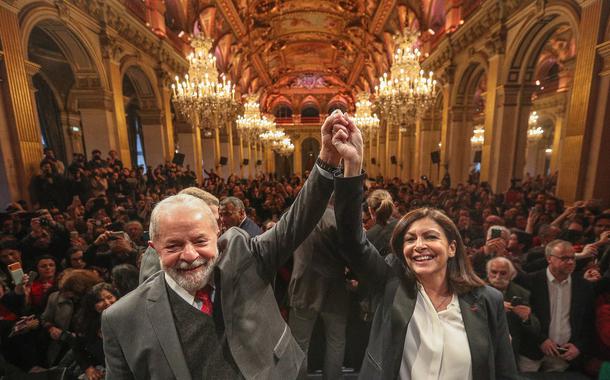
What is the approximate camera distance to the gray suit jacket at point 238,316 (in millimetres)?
1206

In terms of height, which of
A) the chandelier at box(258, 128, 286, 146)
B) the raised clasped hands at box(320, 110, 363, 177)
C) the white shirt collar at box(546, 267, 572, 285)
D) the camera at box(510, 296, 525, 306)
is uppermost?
the chandelier at box(258, 128, 286, 146)

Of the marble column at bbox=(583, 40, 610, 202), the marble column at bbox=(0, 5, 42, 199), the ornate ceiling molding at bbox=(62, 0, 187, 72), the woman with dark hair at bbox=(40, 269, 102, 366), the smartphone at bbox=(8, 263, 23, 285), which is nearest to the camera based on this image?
the woman with dark hair at bbox=(40, 269, 102, 366)

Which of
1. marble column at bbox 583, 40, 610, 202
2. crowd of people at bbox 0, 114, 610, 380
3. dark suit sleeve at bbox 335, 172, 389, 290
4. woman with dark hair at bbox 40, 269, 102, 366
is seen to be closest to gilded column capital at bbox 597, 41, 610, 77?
marble column at bbox 583, 40, 610, 202

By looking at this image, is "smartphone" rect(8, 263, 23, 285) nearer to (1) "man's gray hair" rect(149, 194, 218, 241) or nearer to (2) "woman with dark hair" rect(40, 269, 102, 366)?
(2) "woman with dark hair" rect(40, 269, 102, 366)

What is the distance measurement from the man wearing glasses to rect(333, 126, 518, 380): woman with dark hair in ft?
4.14

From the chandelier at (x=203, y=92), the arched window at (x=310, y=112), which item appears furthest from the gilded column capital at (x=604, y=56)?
the arched window at (x=310, y=112)

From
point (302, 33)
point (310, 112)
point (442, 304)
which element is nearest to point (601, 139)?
point (442, 304)

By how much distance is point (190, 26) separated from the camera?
41.0ft

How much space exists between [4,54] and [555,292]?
8574 mm

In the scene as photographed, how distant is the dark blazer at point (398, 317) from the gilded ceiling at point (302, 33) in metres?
13.9

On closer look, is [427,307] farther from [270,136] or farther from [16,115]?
[270,136]

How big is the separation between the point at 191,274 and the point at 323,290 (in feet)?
4.39

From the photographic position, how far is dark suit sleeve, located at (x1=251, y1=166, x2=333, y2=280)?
1.30 meters

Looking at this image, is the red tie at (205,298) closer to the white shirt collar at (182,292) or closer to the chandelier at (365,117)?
the white shirt collar at (182,292)
